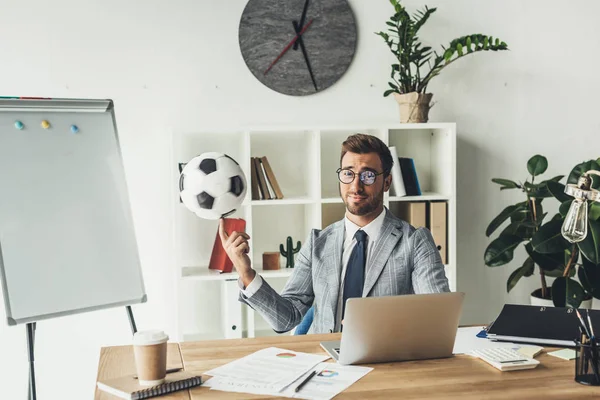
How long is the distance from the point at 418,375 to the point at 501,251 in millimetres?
1958

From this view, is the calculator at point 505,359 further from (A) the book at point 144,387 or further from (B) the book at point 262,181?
(B) the book at point 262,181

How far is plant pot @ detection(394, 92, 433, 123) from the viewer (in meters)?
3.63

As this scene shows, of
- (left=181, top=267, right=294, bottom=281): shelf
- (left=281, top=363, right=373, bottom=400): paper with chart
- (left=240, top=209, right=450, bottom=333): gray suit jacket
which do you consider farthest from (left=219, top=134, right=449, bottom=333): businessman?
(left=181, top=267, right=294, bottom=281): shelf

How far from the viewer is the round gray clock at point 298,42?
3.71 meters

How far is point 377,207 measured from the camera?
2.62 m

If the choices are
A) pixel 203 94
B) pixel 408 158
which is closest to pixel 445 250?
pixel 408 158

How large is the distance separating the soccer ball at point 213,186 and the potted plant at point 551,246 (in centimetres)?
185

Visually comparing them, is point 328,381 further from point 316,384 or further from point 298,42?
point 298,42

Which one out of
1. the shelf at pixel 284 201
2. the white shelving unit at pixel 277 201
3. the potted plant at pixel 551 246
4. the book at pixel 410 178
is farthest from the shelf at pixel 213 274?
the potted plant at pixel 551 246

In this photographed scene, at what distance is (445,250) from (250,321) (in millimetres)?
1107

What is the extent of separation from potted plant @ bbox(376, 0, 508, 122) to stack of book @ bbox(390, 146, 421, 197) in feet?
0.74

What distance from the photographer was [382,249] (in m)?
2.58

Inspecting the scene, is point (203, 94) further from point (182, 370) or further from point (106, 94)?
point (182, 370)

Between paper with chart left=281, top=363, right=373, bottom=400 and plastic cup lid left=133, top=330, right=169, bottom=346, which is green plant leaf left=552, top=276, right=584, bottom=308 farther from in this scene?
plastic cup lid left=133, top=330, right=169, bottom=346
